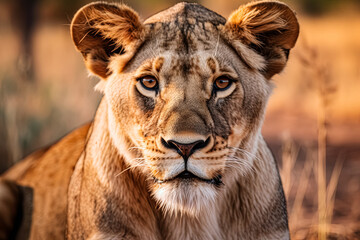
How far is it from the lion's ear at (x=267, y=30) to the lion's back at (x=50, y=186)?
5.68 ft

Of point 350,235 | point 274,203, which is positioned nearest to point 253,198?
point 274,203

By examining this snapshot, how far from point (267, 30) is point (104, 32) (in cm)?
96

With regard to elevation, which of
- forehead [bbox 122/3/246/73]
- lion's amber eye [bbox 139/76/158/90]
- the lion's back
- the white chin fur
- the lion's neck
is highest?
forehead [bbox 122/3/246/73]

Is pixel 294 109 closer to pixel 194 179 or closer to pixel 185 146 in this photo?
pixel 194 179

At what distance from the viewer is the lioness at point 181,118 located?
125 inches

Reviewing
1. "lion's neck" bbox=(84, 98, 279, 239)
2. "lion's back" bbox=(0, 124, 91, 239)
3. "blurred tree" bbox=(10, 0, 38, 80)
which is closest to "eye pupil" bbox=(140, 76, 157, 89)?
"lion's neck" bbox=(84, 98, 279, 239)

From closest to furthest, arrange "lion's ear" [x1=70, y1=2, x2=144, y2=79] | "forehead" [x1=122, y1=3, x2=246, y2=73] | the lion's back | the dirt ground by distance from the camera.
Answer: "forehead" [x1=122, y1=3, x2=246, y2=73], "lion's ear" [x1=70, y1=2, x2=144, y2=79], the lion's back, the dirt ground

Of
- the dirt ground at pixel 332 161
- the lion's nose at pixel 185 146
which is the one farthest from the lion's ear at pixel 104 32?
the dirt ground at pixel 332 161

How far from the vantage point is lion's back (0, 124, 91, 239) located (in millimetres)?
4551

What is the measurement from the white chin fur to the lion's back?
5.09 feet

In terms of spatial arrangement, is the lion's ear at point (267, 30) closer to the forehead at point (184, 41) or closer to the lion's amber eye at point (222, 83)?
the forehead at point (184, 41)

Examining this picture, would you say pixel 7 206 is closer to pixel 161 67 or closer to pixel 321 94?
pixel 161 67

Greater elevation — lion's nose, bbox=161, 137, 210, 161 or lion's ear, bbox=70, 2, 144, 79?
lion's ear, bbox=70, 2, 144, 79

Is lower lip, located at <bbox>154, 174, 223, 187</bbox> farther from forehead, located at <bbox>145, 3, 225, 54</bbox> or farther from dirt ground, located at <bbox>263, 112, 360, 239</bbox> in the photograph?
dirt ground, located at <bbox>263, 112, 360, 239</bbox>
